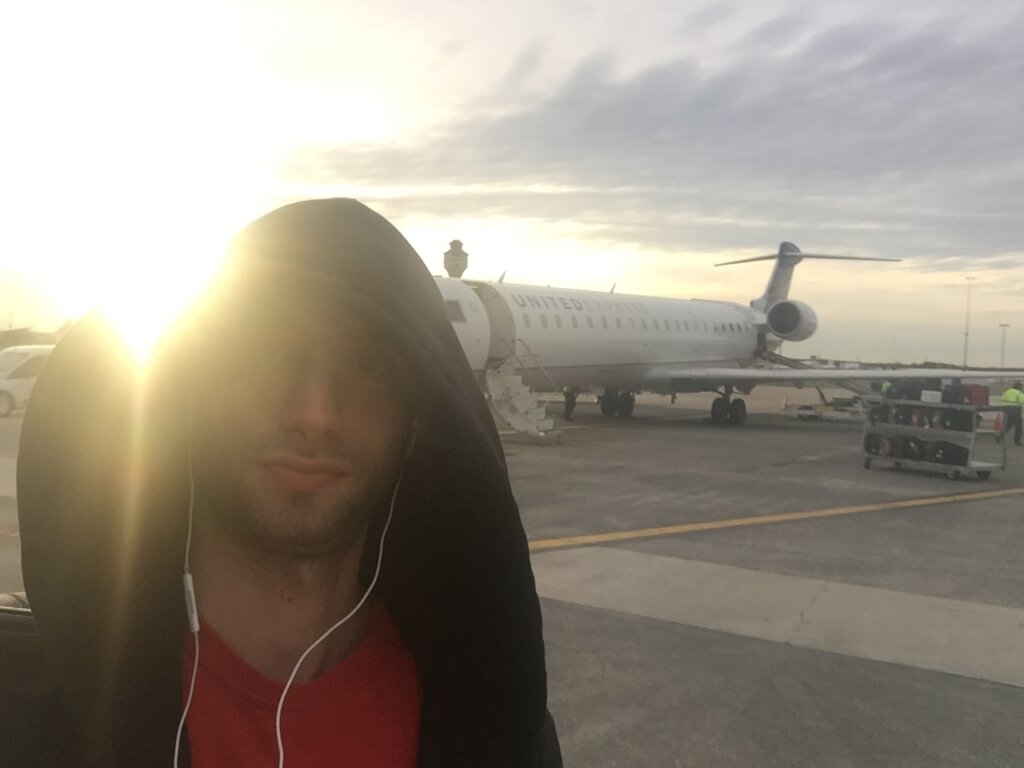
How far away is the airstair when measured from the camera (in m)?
17.2

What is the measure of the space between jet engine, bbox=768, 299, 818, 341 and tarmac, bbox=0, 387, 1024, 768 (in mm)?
16603

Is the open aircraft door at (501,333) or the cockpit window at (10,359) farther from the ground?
the open aircraft door at (501,333)

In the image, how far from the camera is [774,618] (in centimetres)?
627

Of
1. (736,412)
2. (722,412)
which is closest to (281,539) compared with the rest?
(722,412)

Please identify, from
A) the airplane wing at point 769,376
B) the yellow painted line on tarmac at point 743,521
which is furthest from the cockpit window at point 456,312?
the airplane wing at point 769,376

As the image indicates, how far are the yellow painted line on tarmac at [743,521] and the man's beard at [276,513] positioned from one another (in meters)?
5.34

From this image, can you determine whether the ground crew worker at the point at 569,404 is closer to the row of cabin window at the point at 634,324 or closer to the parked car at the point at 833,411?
the row of cabin window at the point at 634,324

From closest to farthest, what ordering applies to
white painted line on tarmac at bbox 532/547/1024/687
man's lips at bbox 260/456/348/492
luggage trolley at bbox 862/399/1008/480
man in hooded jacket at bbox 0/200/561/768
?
man in hooded jacket at bbox 0/200/561/768 < man's lips at bbox 260/456/348/492 < white painted line on tarmac at bbox 532/547/1024/687 < luggage trolley at bbox 862/399/1008/480

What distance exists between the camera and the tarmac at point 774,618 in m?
4.38

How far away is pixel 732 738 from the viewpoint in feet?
14.2

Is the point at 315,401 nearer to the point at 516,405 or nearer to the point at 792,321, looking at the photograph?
the point at 516,405

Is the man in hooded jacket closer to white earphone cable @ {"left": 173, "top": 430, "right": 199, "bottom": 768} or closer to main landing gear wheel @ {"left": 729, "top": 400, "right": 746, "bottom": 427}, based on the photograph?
white earphone cable @ {"left": 173, "top": 430, "right": 199, "bottom": 768}

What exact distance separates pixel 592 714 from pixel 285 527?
130 inches

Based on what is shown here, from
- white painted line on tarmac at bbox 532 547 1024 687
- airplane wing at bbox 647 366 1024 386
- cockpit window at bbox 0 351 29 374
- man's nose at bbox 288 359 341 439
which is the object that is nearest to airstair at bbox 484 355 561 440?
airplane wing at bbox 647 366 1024 386
